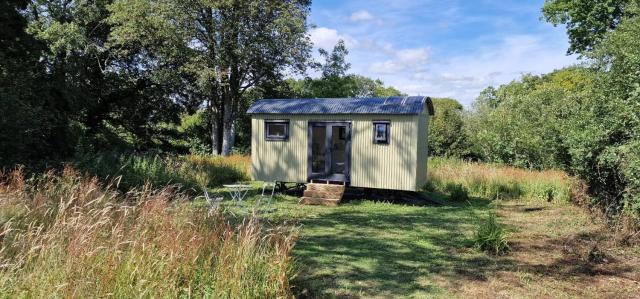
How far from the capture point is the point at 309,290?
4.56 m

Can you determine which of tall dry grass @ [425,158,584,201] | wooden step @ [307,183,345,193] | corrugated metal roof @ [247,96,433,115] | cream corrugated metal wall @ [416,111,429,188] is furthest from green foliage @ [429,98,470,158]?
wooden step @ [307,183,345,193]

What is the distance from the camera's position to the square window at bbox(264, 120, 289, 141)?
41.8ft

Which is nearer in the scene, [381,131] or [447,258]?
[447,258]

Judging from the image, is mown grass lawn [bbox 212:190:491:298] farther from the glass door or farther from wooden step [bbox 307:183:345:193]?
the glass door

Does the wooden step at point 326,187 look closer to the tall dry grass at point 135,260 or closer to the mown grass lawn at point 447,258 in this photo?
the mown grass lawn at point 447,258

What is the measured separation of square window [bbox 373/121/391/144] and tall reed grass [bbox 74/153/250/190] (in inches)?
191

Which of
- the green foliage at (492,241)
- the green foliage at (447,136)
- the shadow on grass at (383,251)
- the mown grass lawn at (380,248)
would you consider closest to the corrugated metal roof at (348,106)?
the mown grass lawn at (380,248)

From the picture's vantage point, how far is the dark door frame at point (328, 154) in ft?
39.2

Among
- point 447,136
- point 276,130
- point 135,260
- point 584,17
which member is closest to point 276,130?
point 276,130

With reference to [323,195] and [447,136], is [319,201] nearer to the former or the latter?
[323,195]

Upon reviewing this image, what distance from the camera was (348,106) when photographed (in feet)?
39.1

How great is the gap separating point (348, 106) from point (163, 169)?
569cm

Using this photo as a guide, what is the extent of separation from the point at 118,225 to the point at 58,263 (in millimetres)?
573

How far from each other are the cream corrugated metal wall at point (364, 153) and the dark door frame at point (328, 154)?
0.11 metres
